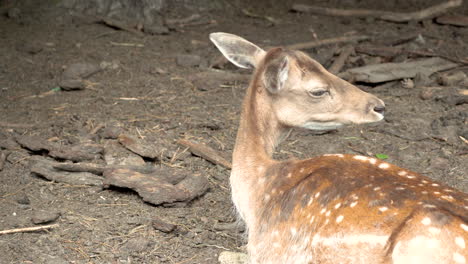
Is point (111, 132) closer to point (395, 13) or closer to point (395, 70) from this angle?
point (395, 70)

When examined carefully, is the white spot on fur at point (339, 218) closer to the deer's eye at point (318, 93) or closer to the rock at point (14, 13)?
the deer's eye at point (318, 93)

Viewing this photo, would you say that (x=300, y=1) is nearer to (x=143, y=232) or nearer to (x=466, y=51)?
(x=466, y=51)

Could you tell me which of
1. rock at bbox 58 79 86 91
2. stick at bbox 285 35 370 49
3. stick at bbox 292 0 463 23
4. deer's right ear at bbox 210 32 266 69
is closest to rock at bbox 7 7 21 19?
rock at bbox 58 79 86 91

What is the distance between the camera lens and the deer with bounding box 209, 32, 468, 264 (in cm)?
318

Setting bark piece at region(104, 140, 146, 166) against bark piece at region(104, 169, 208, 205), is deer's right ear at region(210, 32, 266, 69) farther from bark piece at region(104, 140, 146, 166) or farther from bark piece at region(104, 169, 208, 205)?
bark piece at region(104, 140, 146, 166)

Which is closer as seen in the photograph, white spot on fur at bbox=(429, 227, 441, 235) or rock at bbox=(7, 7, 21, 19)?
white spot on fur at bbox=(429, 227, 441, 235)

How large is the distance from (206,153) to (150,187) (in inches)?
35.5

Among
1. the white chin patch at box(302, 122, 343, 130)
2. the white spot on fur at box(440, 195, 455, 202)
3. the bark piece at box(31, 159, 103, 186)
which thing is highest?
the white spot on fur at box(440, 195, 455, 202)

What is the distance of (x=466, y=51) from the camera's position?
8633mm

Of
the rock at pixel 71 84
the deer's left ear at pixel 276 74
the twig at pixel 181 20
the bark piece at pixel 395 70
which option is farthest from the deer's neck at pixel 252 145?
the twig at pixel 181 20

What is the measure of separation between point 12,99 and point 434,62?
492cm

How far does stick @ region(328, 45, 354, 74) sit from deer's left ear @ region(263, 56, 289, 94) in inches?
140

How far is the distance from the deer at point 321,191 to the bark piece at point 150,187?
0.76 meters

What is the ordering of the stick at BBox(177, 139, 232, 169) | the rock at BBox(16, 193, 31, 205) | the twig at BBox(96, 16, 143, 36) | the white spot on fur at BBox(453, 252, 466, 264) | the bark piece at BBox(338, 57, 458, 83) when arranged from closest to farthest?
1. the white spot on fur at BBox(453, 252, 466, 264)
2. the rock at BBox(16, 193, 31, 205)
3. the stick at BBox(177, 139, 232, 169)
4. the bark piece at BBox(338, 57, 458, 83)
5. the twig at BBox(96, 16, 143, 36)
